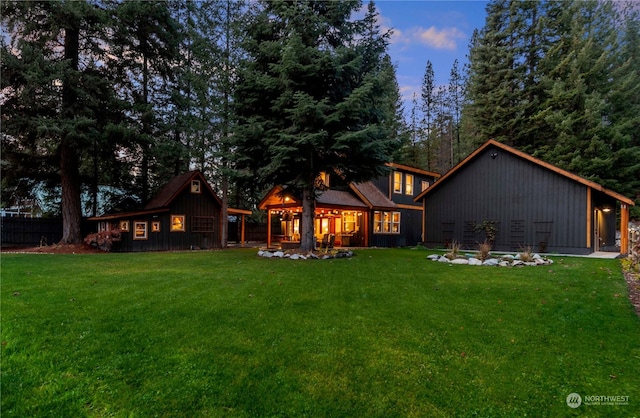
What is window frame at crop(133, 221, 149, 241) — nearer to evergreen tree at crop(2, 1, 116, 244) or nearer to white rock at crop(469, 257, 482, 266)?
evergreen tree at crop(2, 1, 116, 244)

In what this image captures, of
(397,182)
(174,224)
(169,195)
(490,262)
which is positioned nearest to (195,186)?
(169,195)

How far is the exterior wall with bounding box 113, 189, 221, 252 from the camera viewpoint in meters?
16.5

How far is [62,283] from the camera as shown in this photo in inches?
268

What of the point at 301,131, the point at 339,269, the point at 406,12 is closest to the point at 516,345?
the point at 339,269

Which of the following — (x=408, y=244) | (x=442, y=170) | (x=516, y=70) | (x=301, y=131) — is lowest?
(x=408, y=244)

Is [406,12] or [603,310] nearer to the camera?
[603,310]

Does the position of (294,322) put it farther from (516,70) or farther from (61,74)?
(516,70)

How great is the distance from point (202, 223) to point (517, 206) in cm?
1695

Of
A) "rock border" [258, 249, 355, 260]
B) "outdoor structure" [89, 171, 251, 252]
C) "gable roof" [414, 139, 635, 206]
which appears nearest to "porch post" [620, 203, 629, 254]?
"gable roof" [414, 139, 635, 206]

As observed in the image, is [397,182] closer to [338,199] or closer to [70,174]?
[338,199]

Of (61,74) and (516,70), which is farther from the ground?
(516,70)

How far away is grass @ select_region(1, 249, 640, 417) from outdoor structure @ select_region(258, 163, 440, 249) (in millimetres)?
11742

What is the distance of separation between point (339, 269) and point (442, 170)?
105ft

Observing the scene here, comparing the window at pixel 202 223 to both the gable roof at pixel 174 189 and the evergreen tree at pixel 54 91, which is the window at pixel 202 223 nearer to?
the gable roof at pixel 174 189
